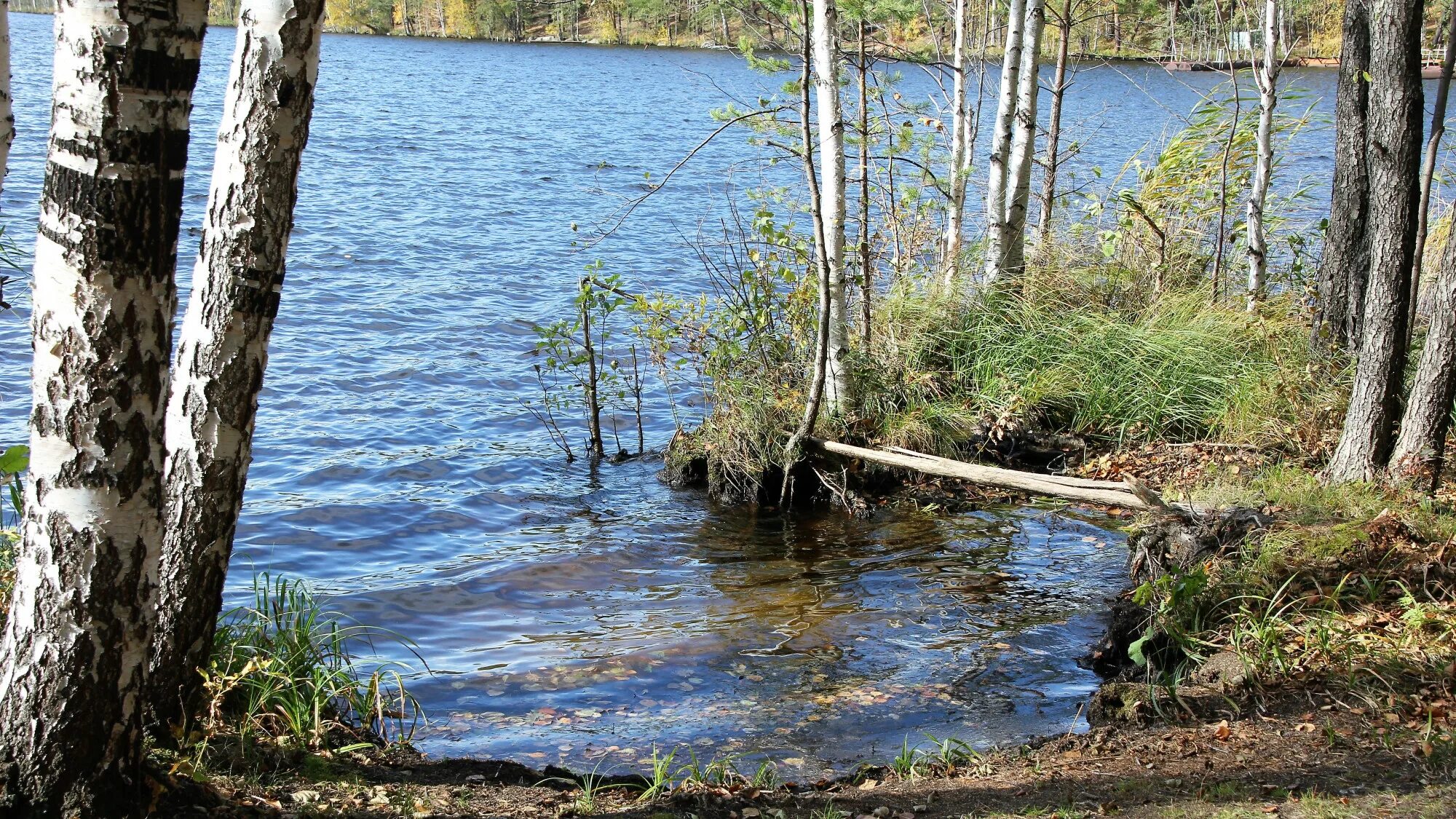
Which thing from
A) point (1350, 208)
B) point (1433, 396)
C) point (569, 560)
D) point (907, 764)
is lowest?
point (569, 560)

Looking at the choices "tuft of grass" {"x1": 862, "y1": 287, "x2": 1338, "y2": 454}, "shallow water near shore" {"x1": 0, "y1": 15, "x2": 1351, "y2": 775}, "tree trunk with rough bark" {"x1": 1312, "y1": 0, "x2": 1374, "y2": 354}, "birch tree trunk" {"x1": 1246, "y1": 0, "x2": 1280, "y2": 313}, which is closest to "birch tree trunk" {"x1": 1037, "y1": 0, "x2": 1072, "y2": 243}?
"tuft of grass" {"x1": 862, "y1": 287, "x2": 1338, "y2": 454}

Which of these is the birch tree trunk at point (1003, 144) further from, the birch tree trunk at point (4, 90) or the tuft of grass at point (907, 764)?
the birch tree trunk at point (4, 90)

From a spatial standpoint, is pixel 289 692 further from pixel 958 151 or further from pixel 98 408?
pixel 958 151

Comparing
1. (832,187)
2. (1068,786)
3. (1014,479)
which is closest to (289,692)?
(1068,786)

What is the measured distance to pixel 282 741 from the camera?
400 cm

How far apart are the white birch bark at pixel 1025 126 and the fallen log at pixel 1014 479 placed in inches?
107

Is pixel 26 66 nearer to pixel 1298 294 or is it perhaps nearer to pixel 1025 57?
pixel 1025 57

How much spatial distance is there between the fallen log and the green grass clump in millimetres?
4094

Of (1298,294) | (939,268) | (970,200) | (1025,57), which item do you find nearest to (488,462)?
(939,268)

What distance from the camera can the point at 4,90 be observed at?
3.07m

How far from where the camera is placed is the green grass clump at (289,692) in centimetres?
404

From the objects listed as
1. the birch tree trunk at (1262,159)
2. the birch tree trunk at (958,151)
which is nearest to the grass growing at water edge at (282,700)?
the birch tree trunk at (958,151)

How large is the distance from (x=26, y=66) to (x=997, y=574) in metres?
37.2

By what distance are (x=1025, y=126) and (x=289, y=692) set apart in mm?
7813
